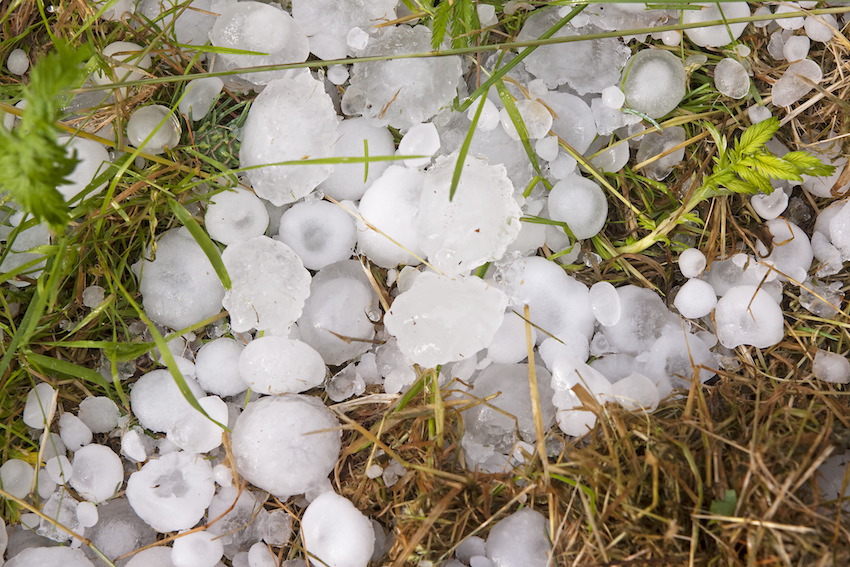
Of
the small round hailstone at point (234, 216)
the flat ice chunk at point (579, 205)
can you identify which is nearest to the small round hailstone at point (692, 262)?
the flat ice chunk at point (579, 205)

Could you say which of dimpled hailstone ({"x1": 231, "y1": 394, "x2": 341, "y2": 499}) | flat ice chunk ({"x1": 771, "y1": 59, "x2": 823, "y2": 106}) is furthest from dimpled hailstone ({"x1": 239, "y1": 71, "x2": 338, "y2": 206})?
flat ice chunk ({"x1": 771, "y1": 59, "x2": 823, "y2": 106})

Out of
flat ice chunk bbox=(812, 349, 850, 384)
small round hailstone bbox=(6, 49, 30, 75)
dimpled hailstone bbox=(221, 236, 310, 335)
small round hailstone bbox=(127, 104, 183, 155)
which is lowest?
flat ice chunk bbox=(812, 349, 850, 384)

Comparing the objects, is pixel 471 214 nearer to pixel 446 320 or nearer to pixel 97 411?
pixel 446 320

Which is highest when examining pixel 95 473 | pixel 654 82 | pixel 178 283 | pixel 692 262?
pixel 654 82

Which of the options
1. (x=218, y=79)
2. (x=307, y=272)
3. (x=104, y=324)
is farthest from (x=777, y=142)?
(x=104, y=324)

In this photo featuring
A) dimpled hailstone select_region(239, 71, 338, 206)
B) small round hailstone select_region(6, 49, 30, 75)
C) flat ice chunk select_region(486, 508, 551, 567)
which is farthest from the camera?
small round hailstone select_region(6, 49, 30, 75)

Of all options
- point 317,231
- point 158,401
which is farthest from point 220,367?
point 317,231

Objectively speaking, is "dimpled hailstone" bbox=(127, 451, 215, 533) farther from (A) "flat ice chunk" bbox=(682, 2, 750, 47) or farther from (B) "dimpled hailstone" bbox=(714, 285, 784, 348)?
(A) "flat ice chunk" bbox=(682, 2, 750, 47)

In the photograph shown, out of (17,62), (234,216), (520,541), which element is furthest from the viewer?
(17,62)
